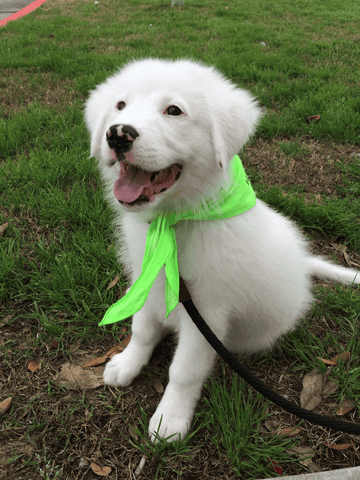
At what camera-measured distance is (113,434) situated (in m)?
1.51

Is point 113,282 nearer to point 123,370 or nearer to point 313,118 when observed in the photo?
point 123,370

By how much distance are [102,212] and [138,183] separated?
4.15 feet

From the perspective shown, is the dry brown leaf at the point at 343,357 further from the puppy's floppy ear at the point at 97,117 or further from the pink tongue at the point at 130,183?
the puppy's floppy ear at the point at 97,117

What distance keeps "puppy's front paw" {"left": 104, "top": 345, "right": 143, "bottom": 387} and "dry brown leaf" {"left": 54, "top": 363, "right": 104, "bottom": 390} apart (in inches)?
2.4

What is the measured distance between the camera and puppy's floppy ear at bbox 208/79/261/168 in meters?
1.24

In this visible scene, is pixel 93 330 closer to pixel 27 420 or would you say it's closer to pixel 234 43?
pixel 27 420

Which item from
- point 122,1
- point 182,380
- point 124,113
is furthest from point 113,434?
point 122,1

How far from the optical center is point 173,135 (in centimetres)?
121

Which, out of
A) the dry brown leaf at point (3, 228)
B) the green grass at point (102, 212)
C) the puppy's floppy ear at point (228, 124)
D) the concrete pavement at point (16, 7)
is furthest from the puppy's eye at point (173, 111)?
the concrete pavement at point (16, 7)

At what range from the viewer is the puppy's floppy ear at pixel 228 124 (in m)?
1.24

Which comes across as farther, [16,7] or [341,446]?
[16,7]

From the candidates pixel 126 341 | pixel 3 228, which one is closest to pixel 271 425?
pixel 126 341

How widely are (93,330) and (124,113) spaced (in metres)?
1.19

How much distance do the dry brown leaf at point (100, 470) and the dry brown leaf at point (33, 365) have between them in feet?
1.84
